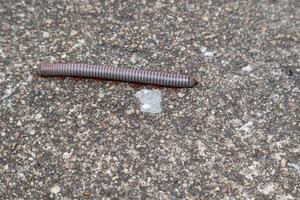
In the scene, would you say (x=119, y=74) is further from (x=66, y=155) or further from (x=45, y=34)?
(x=45, y=34)

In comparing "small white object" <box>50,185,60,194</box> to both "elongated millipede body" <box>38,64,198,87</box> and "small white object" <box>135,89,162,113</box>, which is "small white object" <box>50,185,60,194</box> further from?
"elongated millipede body" <box>38,64,198,87</box>

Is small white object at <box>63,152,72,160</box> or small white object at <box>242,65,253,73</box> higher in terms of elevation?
small white object at <box>242,65,253,73</box>

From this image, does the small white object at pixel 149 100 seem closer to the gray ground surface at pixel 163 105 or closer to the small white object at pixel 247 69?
the gray ground surface at pixel 163 105

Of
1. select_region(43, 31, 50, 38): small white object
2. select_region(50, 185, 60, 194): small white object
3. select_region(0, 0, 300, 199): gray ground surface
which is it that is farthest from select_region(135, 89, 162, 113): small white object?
select_region(43, 31, 50, 38): small white object

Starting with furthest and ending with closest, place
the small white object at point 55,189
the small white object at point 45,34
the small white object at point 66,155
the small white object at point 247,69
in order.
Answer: the small white object at point 45,34
the small white object at point 247,69
the small white object at point 66,155
the small white object at point 55,189

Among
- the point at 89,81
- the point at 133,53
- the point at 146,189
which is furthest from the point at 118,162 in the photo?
the point at 133,53

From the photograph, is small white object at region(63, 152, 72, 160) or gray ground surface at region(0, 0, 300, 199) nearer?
gray ground surface at region(0, 0, 300, 199)

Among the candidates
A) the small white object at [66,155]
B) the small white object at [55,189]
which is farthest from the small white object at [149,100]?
the small white object at [55,189]
